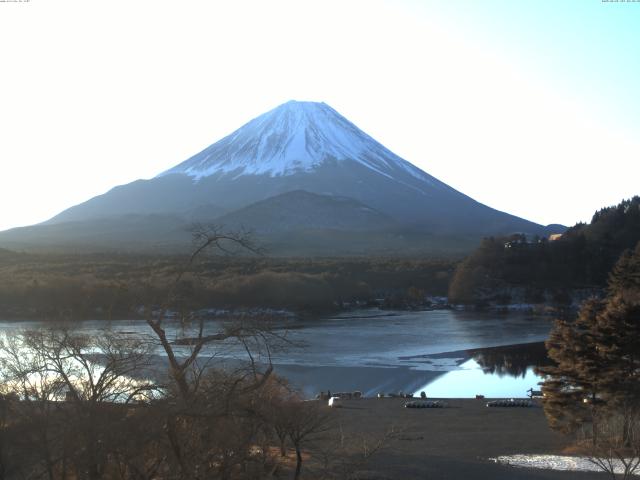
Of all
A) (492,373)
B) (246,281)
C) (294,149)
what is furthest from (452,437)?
(294,149)

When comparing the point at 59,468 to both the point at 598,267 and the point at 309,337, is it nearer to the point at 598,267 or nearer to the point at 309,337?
the point at 309,337

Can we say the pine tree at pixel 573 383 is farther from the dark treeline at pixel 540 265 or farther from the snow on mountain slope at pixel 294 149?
the snow on mountain slope at pixel 294 149

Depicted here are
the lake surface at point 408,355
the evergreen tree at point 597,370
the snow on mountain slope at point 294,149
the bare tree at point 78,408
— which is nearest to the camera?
the bare tree at point 78,408

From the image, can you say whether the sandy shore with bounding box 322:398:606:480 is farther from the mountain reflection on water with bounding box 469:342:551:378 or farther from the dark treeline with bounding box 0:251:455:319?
the dark treeline with bounding box 0:251:455:319

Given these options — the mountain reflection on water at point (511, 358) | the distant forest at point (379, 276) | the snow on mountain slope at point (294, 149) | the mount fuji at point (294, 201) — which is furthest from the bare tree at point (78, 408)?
the snow on mountain slope at point (294, 149)

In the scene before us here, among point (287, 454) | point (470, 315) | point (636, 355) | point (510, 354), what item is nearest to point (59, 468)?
point (287, 454)

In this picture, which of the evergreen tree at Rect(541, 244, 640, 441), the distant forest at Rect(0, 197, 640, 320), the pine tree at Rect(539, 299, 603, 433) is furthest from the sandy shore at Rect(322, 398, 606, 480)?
the distant forest at Rect(0, 197, 640, 320)
